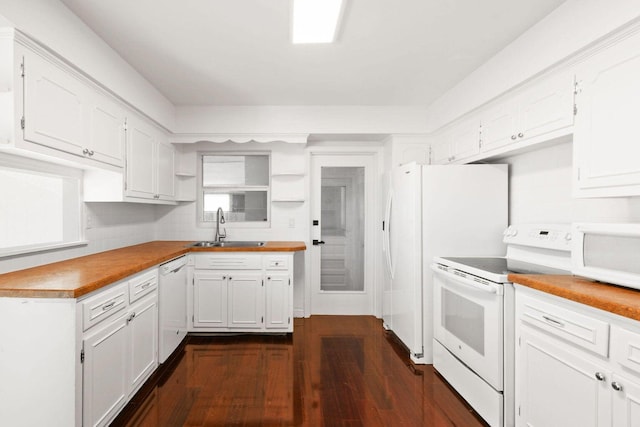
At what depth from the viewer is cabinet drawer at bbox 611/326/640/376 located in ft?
3.93

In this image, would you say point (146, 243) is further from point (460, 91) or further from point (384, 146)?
point (460, 91)

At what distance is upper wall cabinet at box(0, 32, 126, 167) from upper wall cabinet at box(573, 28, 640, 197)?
2849 millimetres

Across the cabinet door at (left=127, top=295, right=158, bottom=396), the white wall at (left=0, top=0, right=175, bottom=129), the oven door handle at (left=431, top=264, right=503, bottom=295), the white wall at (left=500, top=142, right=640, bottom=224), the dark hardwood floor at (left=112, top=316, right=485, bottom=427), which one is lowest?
the dark hardwood floor at (left=112, top=316, right=485, bottom=427)

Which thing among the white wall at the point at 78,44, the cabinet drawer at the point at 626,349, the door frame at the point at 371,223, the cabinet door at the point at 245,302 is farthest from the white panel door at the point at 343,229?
the cabinet drawer at the point at 626,349

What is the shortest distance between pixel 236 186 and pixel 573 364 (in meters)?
3.45

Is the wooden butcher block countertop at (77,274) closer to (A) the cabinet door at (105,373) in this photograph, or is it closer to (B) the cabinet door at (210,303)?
(A) the cabinet door at (105,373)

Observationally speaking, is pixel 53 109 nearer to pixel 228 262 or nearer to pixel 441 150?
pixel 228 262

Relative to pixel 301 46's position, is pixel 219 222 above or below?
below

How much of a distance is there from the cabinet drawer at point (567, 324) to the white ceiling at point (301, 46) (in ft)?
5.43

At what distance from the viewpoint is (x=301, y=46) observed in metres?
2.30

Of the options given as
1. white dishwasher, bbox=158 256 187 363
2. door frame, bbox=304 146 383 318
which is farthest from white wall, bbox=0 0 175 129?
door frame, bbox=304 146 383 318

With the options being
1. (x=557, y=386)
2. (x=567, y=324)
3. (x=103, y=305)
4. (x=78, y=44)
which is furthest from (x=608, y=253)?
(x=78, y=44)

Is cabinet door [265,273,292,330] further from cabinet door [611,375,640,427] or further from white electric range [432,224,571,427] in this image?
cabinet door [611,375,640,427]

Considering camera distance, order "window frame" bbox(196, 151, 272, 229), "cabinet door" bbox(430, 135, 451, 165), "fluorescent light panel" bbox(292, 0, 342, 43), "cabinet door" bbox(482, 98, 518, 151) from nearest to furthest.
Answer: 1. "fluorescent light panel" bbox(292, 0, 342, 43)
2. "cabinet door" bbox(482, 98, 518, 151)
3. "cabinet door" bbox(430, 135, 451, 165)
4. "window frame" bbox(196, 151, 272, 229)
